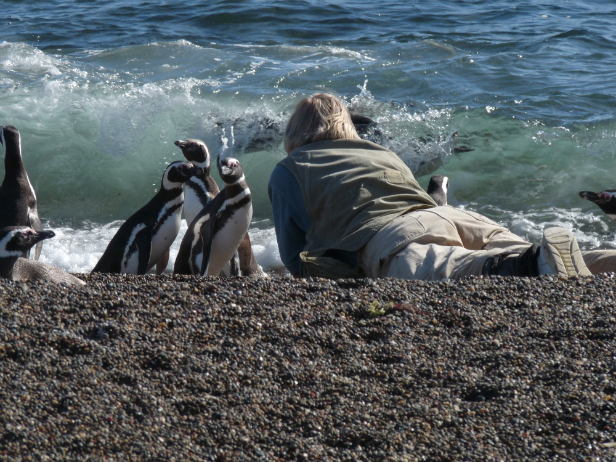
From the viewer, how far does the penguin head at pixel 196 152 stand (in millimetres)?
5617

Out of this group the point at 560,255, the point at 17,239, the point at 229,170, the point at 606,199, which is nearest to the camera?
the point at 560,255

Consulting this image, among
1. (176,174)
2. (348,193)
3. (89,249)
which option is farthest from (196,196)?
(348,193)

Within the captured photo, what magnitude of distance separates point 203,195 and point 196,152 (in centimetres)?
38

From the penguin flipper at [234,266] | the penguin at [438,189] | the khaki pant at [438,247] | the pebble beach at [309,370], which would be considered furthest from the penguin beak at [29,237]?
the penguin at [438,189]

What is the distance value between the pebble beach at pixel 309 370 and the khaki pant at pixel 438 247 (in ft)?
0.97

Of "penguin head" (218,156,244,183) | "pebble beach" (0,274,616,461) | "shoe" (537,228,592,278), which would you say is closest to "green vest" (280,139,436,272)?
"pebble beach" (0,274,616,461)

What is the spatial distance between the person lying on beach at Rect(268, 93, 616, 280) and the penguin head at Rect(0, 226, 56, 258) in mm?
1473

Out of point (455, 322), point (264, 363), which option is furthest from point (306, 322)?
point (455, 322)

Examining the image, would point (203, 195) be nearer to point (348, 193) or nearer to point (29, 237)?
point (29, 237)

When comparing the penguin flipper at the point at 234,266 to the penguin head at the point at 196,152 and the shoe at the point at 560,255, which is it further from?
the shoe at the point at 560,255

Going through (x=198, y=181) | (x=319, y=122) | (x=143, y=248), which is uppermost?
(x=319, y=122)

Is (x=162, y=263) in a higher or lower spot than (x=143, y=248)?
lower

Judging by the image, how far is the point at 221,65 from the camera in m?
11.5

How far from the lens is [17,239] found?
4.00 m
